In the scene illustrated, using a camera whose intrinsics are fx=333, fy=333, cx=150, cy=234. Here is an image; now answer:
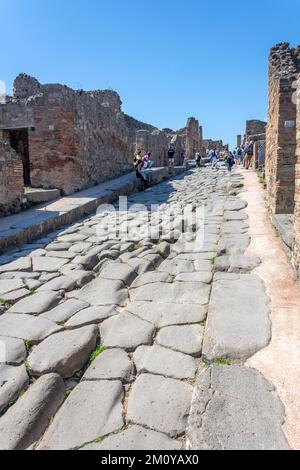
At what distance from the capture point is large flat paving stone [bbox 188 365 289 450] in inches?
60.7

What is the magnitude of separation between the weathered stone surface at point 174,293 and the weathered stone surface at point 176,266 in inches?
14.3

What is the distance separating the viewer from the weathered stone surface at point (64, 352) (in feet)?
7.36

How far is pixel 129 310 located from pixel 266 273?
1.55 meters

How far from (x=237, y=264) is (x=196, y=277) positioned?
20.4 inches

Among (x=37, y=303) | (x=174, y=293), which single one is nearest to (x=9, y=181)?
(x=37, y=303)

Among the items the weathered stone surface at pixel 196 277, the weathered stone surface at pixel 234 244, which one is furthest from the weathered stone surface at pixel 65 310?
the weathered stone surface at pixel 234 244

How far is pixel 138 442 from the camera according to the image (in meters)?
1.62

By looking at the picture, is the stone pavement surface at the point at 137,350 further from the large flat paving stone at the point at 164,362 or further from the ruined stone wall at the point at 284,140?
the ruined stone wall at the point at 284,140

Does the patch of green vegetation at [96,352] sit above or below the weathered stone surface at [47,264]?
below

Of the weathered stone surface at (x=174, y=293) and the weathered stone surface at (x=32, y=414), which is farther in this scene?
the weathered stone surface at (x=174, y=293)

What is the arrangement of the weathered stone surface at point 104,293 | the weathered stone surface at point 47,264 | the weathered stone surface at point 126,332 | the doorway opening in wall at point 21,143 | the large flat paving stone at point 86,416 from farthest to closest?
the doorway opening in wall at point 21,143 → the weathered stone surface at point 47,264 → the weathered stone surface at point 104,293 → the weathered stone surface at point 126,332 → the large flat paving stone at point 86,416

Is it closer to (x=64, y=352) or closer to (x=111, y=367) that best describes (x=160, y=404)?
(x=111, y=367)

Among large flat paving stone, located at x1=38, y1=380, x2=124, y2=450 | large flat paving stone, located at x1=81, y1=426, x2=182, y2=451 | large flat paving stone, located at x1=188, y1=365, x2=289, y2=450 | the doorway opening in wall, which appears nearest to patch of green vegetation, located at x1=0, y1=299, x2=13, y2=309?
large flat paving stone, located at x1=38, y1=380, x2=124, y2=450
